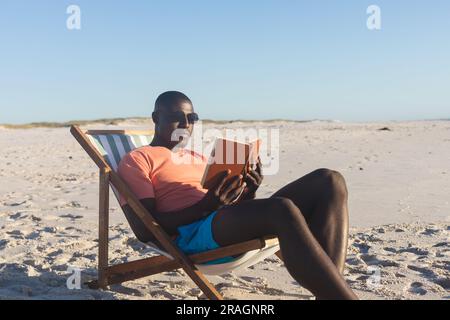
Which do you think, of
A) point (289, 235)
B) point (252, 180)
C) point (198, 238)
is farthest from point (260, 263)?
point (289, 235)

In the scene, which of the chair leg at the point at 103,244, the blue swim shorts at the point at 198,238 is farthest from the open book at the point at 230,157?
the chair leg at the point at 103,244

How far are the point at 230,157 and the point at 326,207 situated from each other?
1.86 ft

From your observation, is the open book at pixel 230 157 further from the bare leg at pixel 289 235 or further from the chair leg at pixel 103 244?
the chair leg at pixel 103 244

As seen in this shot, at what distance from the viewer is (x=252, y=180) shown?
127 inches

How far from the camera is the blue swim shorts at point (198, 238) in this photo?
2.95 meters

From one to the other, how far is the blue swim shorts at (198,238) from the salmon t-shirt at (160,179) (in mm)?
168

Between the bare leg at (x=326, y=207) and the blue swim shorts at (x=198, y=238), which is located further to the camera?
the blue swim shorts at (x=198, y=238)

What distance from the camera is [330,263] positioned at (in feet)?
8.07

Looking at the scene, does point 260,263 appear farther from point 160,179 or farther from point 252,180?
point 160,179

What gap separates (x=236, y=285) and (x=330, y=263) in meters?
1.33

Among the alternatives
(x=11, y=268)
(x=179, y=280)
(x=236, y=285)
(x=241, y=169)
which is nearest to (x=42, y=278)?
(x=11, y=268)

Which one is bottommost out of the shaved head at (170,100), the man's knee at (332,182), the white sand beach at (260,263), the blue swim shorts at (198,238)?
the white sand beach at (260,263)

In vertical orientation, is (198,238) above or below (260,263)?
above

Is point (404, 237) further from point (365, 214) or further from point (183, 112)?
point (183, 112)
